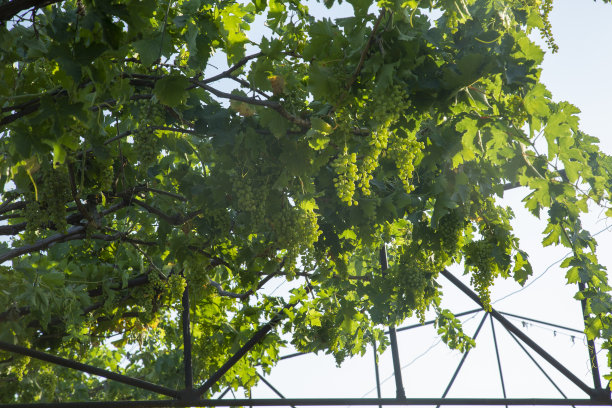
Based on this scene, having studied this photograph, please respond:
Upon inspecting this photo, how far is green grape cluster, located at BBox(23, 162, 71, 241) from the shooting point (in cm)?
397

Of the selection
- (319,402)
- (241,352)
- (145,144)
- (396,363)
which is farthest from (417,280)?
(145,144)

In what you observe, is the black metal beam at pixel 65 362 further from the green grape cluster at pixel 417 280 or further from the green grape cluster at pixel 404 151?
the green grape cluster at pixel 404 151

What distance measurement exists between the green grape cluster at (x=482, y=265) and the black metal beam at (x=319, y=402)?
1.03 m

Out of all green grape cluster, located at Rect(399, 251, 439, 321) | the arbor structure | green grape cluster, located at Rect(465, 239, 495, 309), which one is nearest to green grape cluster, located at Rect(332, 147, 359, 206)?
the arbor structure

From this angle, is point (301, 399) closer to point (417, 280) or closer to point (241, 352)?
point (241, 352)

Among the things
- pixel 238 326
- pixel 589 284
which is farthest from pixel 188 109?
pixel 589 284

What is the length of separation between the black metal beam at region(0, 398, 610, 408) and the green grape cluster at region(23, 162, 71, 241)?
139 centimetres

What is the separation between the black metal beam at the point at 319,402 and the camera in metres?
4.71

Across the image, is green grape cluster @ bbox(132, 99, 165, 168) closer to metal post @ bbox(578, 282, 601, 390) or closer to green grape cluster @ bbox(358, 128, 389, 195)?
green grape cluster @ bbox(358, 128, 389, 195)

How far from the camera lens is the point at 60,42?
2.92m

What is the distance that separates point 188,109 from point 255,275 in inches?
63.6

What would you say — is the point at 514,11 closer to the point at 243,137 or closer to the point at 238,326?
the point at 243,137

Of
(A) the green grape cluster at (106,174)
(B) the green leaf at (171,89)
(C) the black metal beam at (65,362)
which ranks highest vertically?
(A) the green grape cluster at (106,174)

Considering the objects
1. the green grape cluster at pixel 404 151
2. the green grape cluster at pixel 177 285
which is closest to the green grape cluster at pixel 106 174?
the green grape cluster at pixel 177 285
